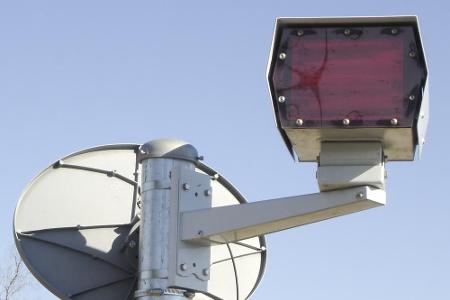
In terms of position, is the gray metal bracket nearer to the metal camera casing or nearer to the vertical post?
the vertical post

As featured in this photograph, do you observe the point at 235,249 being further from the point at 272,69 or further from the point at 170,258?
the point at 272,69

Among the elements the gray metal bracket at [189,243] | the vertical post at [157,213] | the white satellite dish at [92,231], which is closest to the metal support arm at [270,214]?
the gray metal bracket at [189,243]

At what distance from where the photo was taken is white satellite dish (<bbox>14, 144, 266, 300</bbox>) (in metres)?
8.20

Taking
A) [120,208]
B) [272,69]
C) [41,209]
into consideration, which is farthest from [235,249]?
[272,69]

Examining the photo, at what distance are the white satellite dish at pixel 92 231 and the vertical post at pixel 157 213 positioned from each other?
0.77m

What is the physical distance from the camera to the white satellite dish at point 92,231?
8.20 m

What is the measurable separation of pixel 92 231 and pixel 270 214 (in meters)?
1.86

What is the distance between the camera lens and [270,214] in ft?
23.5

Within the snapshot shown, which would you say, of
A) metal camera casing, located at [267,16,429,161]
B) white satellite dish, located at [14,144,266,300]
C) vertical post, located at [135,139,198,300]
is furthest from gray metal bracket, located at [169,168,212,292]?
metal camera casing, located at [267,16,429,161]

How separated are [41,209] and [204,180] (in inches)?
61.2

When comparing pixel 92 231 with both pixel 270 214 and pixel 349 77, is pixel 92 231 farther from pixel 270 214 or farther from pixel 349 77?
pixel 349 77

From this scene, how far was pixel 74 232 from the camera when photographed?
27.5 ft

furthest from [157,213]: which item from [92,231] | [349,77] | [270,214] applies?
[349,77]

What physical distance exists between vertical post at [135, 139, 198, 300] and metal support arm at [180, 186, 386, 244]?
0.17 meters
